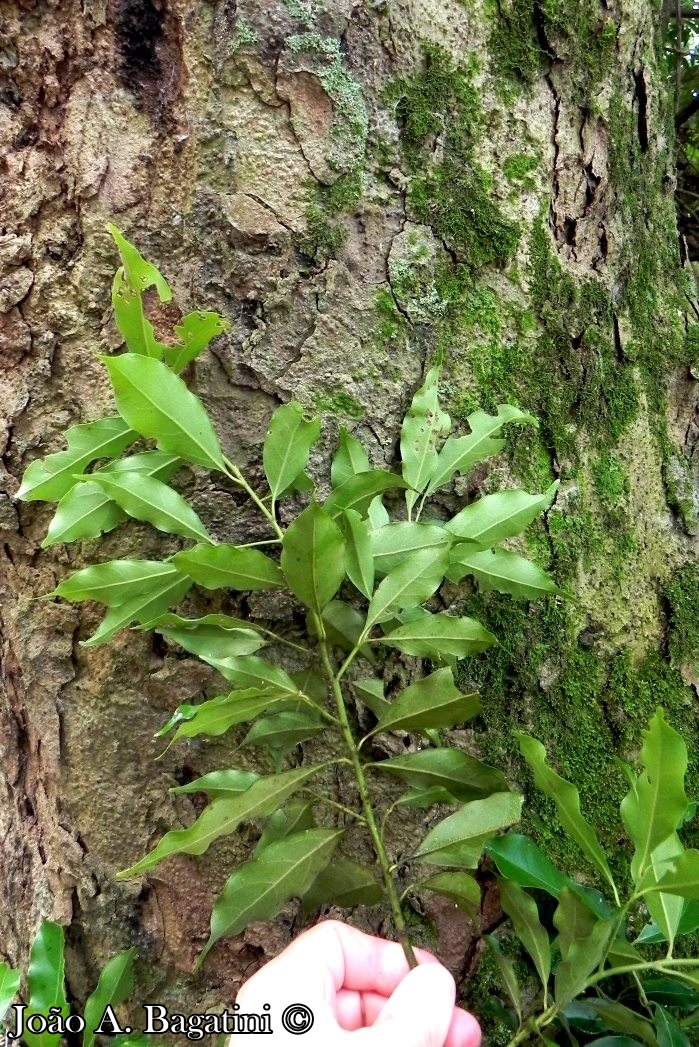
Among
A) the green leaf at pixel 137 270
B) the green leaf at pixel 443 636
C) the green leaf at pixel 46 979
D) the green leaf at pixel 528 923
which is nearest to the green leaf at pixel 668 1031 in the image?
the green leaf at pixel 528 923

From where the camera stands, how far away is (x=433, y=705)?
0.81 meters

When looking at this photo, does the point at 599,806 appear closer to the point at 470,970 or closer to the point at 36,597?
the point at 470,970

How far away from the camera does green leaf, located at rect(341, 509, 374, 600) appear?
791mm

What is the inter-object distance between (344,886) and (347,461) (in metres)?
0.50

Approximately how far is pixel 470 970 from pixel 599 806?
0.29 meters

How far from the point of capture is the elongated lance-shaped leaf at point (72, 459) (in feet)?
2.97

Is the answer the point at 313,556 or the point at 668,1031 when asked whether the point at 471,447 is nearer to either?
the point at 313,556

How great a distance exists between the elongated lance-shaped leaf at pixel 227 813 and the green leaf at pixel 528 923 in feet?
0.96

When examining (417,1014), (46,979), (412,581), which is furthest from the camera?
(46,979)

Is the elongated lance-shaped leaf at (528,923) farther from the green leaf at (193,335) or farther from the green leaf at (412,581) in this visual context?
the green leaf at (193,335)

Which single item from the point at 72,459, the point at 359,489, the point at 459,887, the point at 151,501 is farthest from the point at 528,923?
the point at 72,459

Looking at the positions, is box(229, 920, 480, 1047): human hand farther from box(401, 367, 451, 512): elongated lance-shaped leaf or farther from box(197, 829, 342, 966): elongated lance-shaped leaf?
box(401, 367, 451, 512): elongated lance-shaped leaf

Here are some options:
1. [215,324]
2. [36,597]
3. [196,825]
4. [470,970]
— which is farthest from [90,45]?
[470,970]

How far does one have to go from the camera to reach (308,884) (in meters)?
0.81
